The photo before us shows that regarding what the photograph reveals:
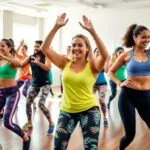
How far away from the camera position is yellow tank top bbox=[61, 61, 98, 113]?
7.67 feet

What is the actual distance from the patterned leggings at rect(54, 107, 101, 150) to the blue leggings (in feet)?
3.80

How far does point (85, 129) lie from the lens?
2.30 m

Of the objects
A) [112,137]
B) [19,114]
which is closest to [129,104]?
[112,137]

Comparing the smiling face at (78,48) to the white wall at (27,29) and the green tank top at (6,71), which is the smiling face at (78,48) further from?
the white wall at (27,29)

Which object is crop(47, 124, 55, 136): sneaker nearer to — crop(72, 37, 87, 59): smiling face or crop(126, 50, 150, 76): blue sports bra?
crop(126, 50, 150, 76): blue sports bra

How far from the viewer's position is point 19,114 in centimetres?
605

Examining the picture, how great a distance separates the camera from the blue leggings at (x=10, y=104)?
333cm

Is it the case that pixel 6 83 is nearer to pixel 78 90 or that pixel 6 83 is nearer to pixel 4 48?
pixel 4 48

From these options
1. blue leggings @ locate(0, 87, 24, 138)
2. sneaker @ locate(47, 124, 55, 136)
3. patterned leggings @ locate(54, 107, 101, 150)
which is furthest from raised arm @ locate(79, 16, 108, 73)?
sneaker @ locate(47, 124, 55, 136)

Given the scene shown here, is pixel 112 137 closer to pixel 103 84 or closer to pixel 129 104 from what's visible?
pixel 103 84

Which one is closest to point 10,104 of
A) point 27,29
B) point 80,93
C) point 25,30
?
point 80,93

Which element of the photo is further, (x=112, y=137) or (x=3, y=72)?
(x=112, y=137)

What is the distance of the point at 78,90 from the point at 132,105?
0.77 metres

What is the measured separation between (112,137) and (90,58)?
2.34m
